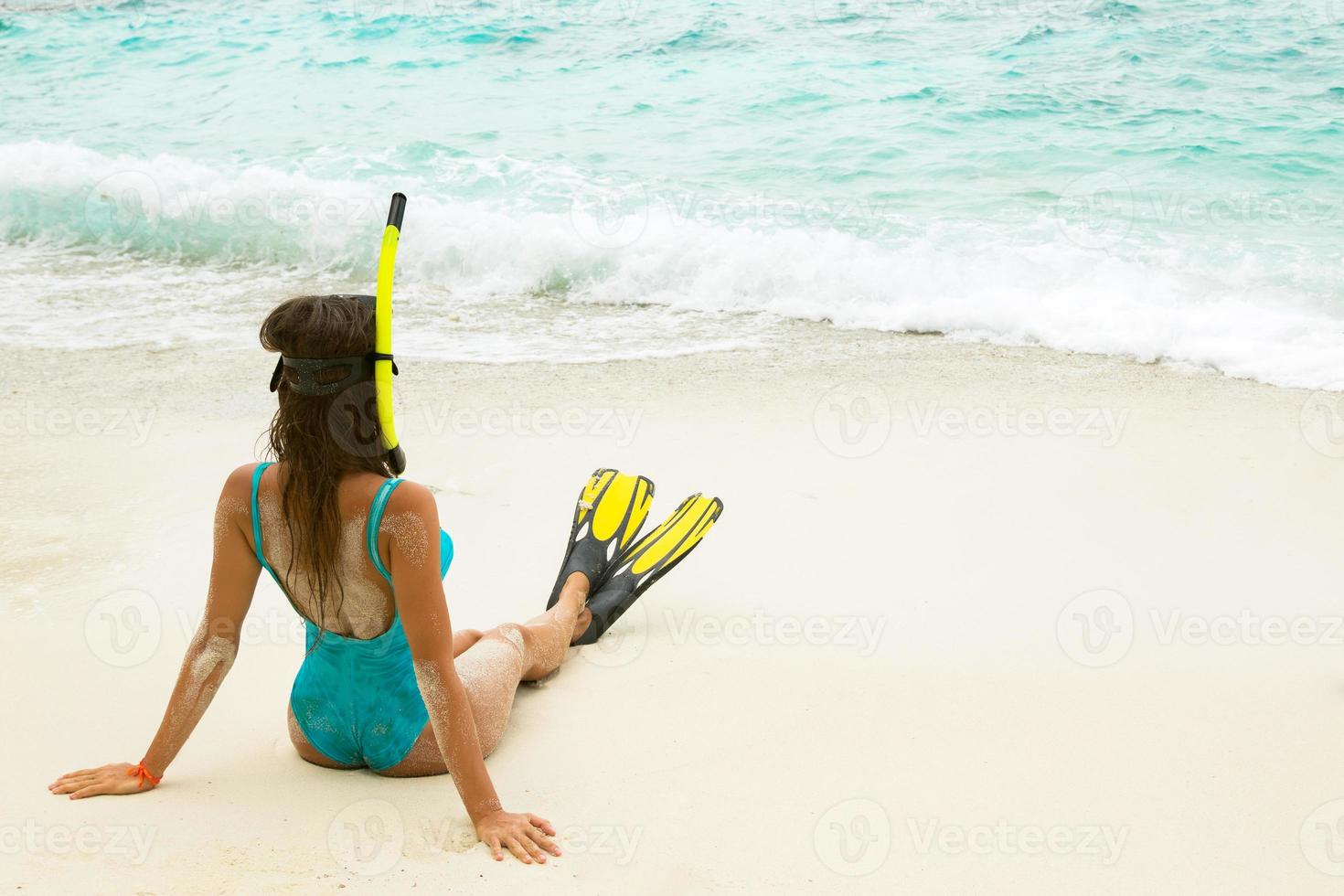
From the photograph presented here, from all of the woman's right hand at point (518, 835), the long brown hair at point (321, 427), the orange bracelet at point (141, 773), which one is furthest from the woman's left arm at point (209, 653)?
the woman's right hand at point (518, 835)

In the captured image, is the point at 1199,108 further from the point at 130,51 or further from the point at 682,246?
the point at 130,51

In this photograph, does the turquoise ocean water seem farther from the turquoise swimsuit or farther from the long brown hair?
the long brown hair

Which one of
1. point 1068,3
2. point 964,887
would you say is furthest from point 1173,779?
point 1068,3

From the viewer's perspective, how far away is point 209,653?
7.98 ft

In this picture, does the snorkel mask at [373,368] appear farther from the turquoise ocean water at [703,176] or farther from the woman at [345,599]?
the turquoise ocean water at [703,176]

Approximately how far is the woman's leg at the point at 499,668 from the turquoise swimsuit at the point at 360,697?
0.15ft

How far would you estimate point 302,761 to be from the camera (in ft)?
8.84

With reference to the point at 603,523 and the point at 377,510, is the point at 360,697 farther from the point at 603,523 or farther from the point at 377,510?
the point at 603,523

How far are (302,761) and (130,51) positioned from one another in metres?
15.1

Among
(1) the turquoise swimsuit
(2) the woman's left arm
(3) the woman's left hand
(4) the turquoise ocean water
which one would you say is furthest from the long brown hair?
(4) the turquoise ocean water

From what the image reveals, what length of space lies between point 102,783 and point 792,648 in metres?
1.81

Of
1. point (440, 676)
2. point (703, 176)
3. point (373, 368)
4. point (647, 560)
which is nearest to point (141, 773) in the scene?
point (440, 676)

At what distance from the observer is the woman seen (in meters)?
2.21

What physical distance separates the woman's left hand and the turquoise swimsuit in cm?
36
